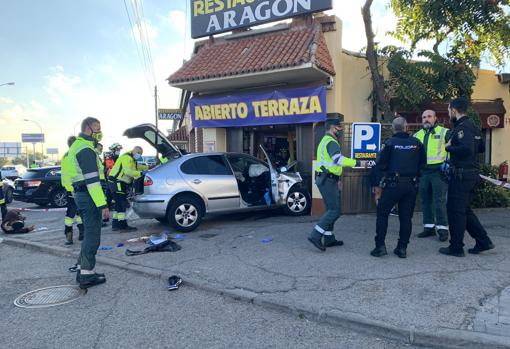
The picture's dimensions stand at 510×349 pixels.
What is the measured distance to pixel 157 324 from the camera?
373cm

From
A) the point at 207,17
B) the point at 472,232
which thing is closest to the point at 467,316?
the point at 472,232

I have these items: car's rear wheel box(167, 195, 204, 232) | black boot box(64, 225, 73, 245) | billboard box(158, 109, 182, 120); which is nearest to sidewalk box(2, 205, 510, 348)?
black boot box(64, 225, 73, 245)

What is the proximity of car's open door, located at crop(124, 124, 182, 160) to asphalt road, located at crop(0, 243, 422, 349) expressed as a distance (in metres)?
4.39

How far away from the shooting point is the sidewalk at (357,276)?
349cm

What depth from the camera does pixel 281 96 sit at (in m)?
9.44

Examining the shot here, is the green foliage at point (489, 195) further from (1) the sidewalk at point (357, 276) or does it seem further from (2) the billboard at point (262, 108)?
(2) the billboard at point (262, 108)

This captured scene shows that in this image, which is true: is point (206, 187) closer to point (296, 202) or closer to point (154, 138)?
point (154, 138)

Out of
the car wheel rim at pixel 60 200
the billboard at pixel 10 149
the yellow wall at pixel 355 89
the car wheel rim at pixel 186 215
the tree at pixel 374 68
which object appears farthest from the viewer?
the billboard at pixel 10 149

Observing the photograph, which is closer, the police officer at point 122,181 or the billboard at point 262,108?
the police officer at point 122,181

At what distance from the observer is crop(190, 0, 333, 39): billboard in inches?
388

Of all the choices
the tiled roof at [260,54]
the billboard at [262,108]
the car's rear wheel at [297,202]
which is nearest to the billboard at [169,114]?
the tiled roof at [260,54]

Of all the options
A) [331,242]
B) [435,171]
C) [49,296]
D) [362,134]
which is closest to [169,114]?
[362,134]

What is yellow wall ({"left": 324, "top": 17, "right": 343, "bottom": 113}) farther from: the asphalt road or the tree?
the asphalt road

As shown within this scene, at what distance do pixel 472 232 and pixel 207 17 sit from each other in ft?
30.8
